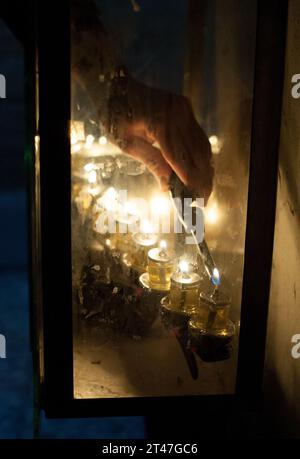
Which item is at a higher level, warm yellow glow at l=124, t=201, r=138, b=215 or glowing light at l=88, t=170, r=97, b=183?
glowing light at l=88, t=170, r=97, b=183

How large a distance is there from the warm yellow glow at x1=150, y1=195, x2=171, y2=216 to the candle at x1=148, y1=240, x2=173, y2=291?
0.11m

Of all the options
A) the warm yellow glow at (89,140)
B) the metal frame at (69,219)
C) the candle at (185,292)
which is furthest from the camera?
the candle at (185,292)

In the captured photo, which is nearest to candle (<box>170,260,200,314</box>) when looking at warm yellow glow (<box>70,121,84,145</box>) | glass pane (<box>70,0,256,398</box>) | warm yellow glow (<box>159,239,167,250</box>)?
glass pane (<box>70,0,256,398</box>)

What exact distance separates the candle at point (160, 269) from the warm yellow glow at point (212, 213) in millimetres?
195

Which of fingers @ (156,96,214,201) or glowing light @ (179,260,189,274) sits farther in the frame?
glowing light @ (179,260,189,274)

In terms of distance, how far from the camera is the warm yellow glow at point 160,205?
1415 mm

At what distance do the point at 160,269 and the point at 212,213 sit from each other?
27cm

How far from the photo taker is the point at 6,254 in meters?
5.66

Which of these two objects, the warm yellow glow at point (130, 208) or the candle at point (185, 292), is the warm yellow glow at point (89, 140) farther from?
the candle at point (185, 292)

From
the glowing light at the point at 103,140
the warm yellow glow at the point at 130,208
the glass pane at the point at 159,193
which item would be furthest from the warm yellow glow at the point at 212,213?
the glowing light at the point at 103,140

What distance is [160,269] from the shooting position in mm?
1462

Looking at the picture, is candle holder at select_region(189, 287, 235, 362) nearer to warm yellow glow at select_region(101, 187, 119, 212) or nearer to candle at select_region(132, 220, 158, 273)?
candle at select_region(132, 220, 158, 273)

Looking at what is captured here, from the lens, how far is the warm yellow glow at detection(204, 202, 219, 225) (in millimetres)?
1328

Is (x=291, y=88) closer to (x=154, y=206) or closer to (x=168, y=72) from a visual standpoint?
(x=168, y=72)
